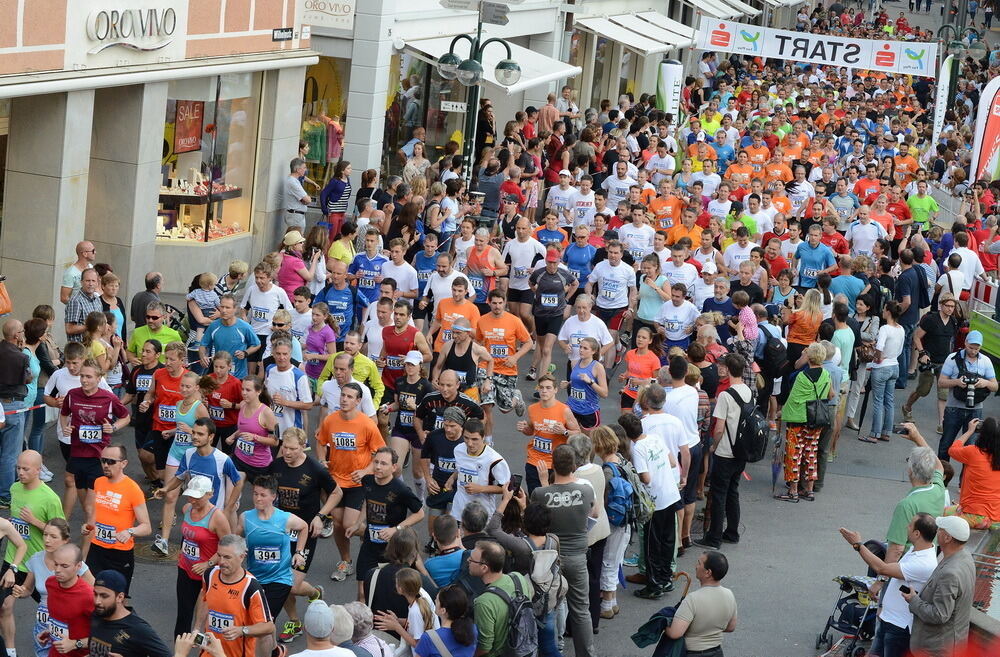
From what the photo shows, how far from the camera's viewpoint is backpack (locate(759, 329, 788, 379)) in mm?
→ 14156

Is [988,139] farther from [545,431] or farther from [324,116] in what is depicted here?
[545,431]

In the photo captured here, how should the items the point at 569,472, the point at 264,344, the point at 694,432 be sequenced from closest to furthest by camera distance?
the point at 569,472 → the point at 694,432 → the point at 264,344

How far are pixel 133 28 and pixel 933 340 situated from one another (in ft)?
30.7

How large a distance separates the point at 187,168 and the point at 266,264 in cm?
562

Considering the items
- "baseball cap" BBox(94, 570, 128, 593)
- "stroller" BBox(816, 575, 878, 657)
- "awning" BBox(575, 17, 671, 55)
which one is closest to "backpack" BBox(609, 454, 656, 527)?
"stroller" BBox(816, 575, 878, 657)

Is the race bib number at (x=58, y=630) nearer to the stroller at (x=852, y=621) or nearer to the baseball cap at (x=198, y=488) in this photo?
the baseball cap at (x=198, y=488)

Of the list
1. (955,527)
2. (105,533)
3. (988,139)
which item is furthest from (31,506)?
(988,139)

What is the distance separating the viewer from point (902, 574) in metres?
8.99

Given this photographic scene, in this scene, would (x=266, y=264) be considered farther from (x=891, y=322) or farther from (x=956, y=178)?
(x=956, y=178)

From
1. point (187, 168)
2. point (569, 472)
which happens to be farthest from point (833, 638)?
point (187, 168)

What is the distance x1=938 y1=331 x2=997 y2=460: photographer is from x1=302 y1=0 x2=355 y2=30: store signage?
11085 mm

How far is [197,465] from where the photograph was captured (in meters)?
10.0

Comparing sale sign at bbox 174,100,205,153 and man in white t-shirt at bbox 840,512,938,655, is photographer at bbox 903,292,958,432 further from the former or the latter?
sale sign at bbox 174,100,205,153

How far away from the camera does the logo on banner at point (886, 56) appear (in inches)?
1144
